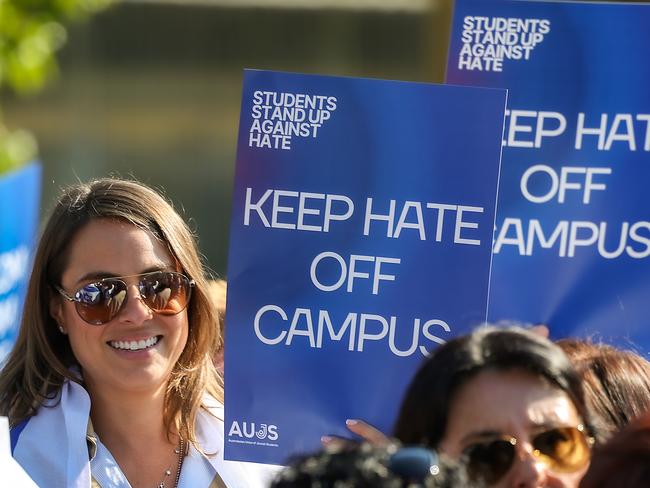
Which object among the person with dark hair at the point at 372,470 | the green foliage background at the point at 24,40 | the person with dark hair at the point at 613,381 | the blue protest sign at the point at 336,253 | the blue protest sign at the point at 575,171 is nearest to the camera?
the person with dark hair at the point at 372,470

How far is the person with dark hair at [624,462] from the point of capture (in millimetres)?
2021

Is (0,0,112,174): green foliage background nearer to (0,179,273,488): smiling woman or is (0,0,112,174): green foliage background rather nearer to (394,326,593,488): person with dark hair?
(0,179,273,488): smiling woman

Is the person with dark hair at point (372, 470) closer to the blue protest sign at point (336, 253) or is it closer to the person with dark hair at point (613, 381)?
the person with dark hair at point (613, 381)

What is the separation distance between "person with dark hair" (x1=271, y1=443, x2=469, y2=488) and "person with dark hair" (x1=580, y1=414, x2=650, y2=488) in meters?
0.29

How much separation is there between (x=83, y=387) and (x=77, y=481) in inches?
11.6

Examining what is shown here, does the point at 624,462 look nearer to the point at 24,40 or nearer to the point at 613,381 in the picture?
the point at 613,381

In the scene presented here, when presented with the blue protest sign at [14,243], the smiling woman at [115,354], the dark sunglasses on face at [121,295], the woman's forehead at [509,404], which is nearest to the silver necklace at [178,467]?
the smiling woman at [115,354]

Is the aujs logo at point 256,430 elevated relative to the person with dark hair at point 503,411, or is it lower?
lower

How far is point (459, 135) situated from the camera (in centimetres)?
298

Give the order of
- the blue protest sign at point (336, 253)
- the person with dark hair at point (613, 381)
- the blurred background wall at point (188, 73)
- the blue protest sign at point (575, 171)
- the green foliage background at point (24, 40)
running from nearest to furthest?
the person with dark hair at point (613, 381)
the blue protest sign at point (336, 253)
the blue protest sign at point (575, 171)
the green foliage background at point (24, 40)
the blurred background wall at point (188, 73)

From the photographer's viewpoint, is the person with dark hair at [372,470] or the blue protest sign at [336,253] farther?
the blue protest sign at [336,253]

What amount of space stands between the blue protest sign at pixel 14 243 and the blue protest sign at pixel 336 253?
220 cm

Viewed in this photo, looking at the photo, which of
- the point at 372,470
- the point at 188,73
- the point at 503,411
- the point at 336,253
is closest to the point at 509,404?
the point at 503,411

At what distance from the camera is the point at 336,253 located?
3.06 m
